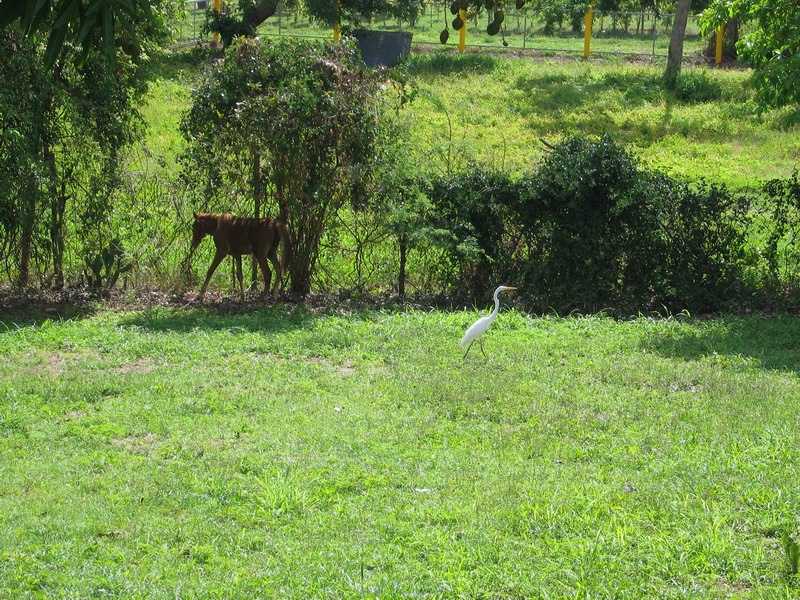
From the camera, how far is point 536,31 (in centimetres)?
4769

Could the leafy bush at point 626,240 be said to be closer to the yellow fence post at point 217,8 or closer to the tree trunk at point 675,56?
the tree trunk at point 675,56

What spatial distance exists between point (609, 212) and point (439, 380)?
4.42 meters

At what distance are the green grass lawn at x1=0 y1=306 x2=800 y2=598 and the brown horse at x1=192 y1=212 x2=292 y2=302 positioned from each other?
1521 millimetres

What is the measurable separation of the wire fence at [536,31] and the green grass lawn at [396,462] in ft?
85.5

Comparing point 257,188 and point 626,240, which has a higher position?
point 257,188

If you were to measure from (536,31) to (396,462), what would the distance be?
43.2 metres

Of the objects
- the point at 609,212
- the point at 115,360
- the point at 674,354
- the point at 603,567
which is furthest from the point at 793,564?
the point at 609,212

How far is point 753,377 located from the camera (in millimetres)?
9375

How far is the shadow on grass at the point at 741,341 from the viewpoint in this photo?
33.2 ft

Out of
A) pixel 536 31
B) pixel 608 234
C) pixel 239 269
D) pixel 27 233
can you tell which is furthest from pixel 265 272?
pixel 536 31

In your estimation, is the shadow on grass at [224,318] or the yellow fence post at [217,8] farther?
the yellow fence post at [217,8]

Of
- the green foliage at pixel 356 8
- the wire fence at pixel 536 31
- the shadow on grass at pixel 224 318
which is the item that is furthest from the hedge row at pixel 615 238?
the wire fence at pixel 536 31

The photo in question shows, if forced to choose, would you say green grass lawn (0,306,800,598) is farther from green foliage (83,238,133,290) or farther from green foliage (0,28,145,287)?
green foliage (0,28,145,287)

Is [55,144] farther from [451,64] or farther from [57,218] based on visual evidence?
[451,64]
